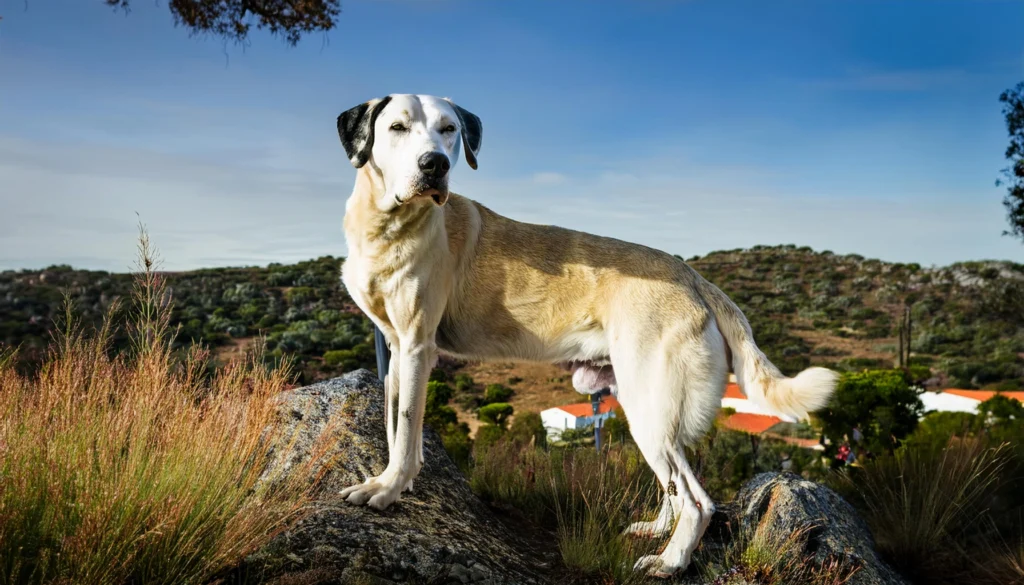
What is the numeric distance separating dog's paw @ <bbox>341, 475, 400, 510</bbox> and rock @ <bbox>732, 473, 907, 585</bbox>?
95.0 inches

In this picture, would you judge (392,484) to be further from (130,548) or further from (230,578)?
(130,548)

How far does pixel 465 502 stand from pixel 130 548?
247cm

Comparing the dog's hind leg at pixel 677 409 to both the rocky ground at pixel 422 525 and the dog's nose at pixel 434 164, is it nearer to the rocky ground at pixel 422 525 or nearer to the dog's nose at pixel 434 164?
the rocky ground at pixel 422 525

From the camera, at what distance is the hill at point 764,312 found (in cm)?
1898

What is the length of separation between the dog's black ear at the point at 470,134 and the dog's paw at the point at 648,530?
2.64 meters

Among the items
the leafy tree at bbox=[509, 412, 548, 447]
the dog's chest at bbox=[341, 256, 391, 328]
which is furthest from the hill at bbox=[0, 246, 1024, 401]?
the leafy tree at bbox=[509, 412, 548, 447]

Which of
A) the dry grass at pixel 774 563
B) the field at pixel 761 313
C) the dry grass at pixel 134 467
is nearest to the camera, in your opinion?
the dry grass at pixel 134 467

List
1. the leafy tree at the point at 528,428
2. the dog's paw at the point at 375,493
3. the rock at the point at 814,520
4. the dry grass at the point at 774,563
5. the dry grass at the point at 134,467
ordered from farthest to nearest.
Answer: the leafy tree at the point at 528,428 < the rock at the point at 814,520 < the dry grass at the point at 774,563 < the dog's paw at the point at 375,493 < the dry grass at the point at 134,467

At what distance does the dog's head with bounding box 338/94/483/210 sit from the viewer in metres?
3.58

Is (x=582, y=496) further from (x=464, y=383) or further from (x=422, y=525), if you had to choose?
(x=464, y=383)

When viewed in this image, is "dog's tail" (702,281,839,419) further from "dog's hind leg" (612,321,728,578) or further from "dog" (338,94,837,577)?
"dog's hind leg" (612,321,728,578)

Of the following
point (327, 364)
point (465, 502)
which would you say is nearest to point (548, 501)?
point (465, 502)

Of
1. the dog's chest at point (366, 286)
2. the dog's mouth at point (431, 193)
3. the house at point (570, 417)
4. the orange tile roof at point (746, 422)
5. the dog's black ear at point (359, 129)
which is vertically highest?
the dog's black ear at point (359, 129)

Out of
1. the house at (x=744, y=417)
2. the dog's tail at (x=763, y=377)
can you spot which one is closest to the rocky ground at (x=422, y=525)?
the house at (x=744, y=417)
